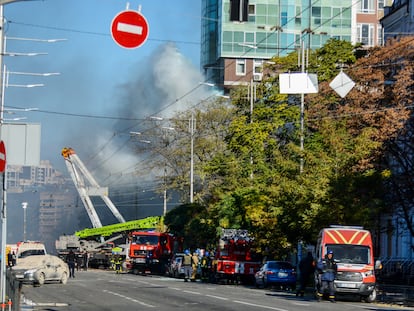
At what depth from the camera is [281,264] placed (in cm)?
5300

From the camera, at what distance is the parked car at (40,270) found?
1940 inches

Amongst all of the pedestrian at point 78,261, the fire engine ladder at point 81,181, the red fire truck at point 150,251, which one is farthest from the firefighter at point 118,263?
the fire engine ladder at point 81,181

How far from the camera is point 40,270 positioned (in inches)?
1953

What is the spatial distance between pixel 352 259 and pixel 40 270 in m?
15.4

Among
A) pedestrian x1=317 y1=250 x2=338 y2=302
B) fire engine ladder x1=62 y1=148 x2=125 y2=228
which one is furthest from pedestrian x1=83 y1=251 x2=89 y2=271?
pedestrian x1=317 y1=250 x2=338 y2=302

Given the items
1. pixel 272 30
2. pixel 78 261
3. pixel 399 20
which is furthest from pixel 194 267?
pixel 272 30

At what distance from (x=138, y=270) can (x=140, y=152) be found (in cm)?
2557

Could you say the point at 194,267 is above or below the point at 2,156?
below

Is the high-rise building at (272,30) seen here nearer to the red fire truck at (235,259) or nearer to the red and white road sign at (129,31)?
the red fire truck at (235,259)

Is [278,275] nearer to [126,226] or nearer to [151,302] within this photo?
[151,302]

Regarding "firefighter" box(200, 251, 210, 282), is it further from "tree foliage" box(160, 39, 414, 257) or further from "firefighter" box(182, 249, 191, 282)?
"tree foliage" box(160, 39, 414, 257)

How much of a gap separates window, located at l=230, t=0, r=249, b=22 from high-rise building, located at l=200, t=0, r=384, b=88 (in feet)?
271

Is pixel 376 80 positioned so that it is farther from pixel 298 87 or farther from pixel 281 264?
pixel 281 264

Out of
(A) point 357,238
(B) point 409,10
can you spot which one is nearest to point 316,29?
(B) point 409,10
